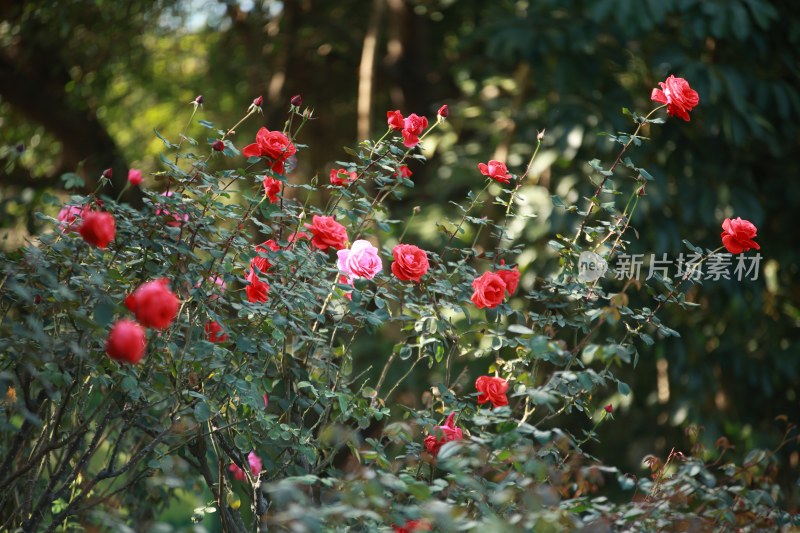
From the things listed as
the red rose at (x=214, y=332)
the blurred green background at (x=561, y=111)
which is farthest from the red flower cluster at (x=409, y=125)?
the blurred green background at (x=561, y=111)

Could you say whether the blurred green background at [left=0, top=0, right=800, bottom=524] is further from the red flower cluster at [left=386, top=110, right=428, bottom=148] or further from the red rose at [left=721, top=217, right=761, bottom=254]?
the red rose at [left=721, top=217, right=761, bottom=254]

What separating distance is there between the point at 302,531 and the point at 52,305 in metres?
0.71

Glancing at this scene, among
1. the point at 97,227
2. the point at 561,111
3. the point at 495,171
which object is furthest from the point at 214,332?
the point at 561,111

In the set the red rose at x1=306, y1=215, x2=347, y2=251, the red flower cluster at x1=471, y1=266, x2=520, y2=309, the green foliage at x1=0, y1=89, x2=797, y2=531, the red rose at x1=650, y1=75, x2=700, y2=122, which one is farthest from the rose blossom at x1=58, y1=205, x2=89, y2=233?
the red rose at x1=650, y1=75, x2=700, y2=122

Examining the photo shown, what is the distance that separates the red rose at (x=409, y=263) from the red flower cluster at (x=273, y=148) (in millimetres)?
253

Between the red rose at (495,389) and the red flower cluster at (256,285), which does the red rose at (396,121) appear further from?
the red rose at (495,389)

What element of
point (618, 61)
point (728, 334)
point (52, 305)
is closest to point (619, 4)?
point (618, 61)

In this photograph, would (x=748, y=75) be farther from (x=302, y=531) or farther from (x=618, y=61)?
(x=302, y=531)

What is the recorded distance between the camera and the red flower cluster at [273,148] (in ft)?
5.10

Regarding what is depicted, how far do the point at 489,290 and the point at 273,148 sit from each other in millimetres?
452

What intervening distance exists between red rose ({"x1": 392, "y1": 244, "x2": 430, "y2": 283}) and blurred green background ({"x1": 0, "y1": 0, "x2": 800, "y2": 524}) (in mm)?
1295

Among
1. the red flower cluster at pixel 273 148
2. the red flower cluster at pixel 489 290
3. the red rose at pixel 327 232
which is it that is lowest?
the red flower cluster at pixel 489 290

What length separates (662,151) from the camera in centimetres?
364

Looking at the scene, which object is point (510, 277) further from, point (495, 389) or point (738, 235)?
point (738, 235)
